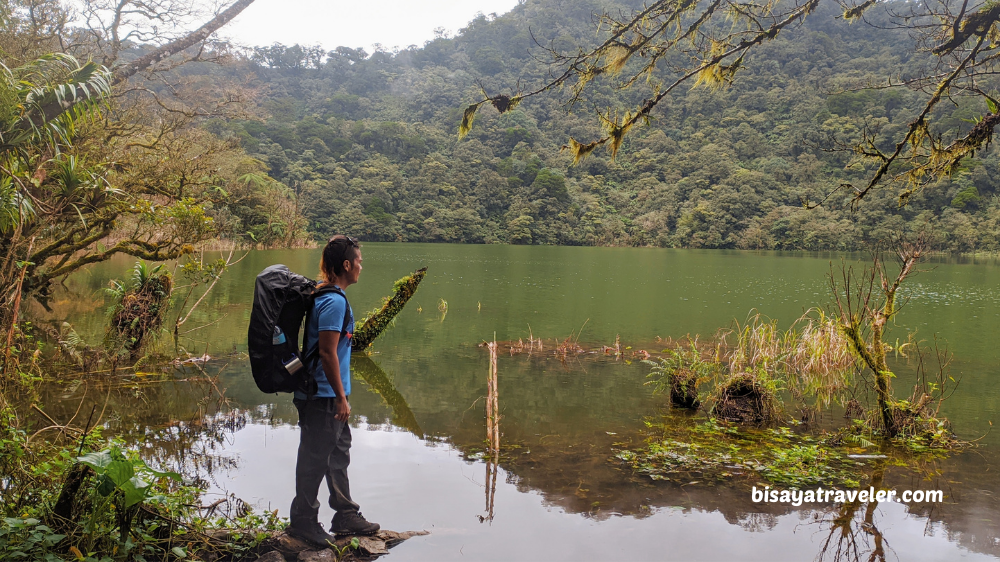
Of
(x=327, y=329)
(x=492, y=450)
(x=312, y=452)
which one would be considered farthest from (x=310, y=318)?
(x=492, y=450)

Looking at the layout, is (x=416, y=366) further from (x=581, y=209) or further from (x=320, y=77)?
(x=320, y=77)

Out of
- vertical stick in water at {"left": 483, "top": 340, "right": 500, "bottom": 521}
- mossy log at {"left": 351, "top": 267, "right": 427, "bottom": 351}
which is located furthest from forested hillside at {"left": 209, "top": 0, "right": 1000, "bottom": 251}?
vertical stick in water at {"left": 483, "top": 340, "right": 500, "bottom": 521}

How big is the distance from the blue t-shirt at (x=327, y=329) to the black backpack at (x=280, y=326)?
0.10 feet

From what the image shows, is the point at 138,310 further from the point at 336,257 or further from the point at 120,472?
the point at 120,472

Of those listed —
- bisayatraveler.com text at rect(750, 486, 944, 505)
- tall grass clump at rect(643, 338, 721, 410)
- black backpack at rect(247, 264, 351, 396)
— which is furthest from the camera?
tall grass clump at rect(643, 338, 721, 410)

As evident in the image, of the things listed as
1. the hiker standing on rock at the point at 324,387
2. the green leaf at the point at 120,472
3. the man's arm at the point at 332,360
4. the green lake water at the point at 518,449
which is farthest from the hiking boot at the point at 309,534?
the green leaf at the point at 120,472

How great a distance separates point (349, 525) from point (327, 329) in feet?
4.19

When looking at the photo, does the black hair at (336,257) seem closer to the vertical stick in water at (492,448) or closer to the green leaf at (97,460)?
the green leaf at (97,460)

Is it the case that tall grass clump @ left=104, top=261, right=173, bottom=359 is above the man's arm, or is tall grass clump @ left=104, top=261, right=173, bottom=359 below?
below

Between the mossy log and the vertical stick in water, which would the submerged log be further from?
the mossy log

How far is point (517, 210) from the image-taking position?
2662 inches

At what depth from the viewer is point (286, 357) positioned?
3209 millimetres

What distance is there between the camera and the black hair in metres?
3.39

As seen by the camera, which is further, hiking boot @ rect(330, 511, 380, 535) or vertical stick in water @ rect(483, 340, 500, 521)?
vertical stick in water @ rect(483, 340, 500, 521)
